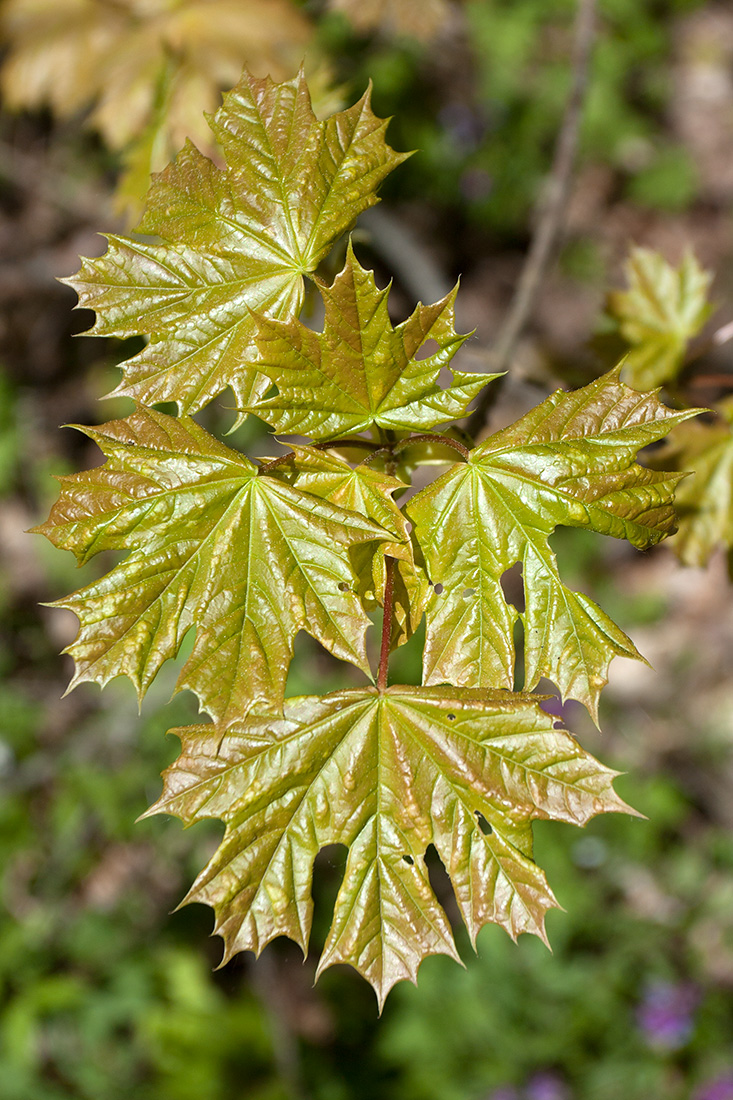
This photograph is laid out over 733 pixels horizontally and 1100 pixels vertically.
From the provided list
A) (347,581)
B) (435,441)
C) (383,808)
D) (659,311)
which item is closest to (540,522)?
(435,441)

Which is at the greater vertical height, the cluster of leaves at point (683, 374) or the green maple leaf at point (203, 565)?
the green maple leaf at point (203, 565)

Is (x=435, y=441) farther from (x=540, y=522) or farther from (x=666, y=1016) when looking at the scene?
(x=666, y=1016)

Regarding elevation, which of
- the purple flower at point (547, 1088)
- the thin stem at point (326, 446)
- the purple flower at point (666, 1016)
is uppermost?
the thin stem at point (326, 446)

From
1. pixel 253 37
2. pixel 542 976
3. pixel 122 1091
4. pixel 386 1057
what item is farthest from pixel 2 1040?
pixel 253 37

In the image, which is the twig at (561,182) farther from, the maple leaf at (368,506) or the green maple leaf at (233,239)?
the maple leaf at (368,506)

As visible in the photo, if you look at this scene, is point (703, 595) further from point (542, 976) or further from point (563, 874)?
point (542, 976)

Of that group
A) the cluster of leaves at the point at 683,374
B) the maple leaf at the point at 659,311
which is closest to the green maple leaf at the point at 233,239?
the cluster of leaves at the point at 683,374

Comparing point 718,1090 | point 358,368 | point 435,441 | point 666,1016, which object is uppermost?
point 358,368
